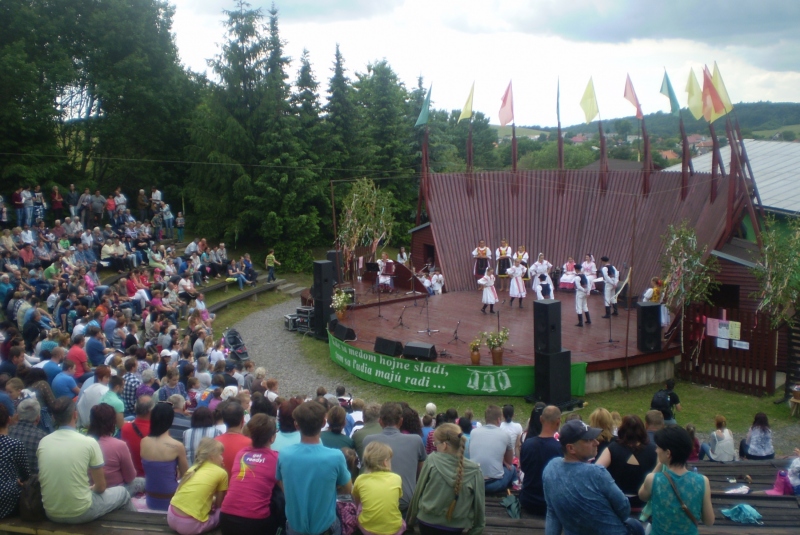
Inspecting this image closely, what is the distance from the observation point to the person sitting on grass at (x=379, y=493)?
4.79 meters

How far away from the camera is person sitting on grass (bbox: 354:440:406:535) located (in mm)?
4789

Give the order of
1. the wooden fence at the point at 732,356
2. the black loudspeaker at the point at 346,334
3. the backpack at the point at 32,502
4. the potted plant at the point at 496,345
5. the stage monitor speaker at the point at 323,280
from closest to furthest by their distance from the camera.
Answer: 1. the backpack at the point at 32,502
2. the wooden fence at the point at 732,356
3. the potted plant at the point at 496,345
4. the black loudspeaker at the point at 346,334
5. the stage monitor speaker at the point at 323,280

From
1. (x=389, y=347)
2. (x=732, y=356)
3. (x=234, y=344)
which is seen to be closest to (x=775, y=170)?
(x=732, y=356)

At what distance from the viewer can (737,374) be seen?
47.9ft

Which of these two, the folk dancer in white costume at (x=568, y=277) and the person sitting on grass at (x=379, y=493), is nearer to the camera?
the person sitting on grass at (x=379, y=493)

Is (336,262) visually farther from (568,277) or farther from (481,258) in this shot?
(568,277)

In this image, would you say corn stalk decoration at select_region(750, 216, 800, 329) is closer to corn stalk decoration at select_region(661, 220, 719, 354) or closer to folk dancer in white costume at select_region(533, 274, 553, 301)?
corn stalk decoration at select_region(661, 220, 719, 354)

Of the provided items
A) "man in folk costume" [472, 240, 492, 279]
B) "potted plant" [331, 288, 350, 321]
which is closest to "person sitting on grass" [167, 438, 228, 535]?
"potted plant" [331, 288, 350, 321]

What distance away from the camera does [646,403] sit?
46.5 feet

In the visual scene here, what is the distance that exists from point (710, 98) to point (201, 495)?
16.0 meters

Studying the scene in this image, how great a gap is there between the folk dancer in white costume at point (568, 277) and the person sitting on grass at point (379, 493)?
16898 millimetres

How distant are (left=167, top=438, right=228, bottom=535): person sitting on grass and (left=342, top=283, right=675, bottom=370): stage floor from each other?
10.1 m

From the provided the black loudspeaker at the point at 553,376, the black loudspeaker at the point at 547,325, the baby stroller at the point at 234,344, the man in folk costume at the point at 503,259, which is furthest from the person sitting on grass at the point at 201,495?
the man in folk costume at the point at 503,259

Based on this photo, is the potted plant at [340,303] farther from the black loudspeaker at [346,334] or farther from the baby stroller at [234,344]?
the baby stroller at [234,344]
